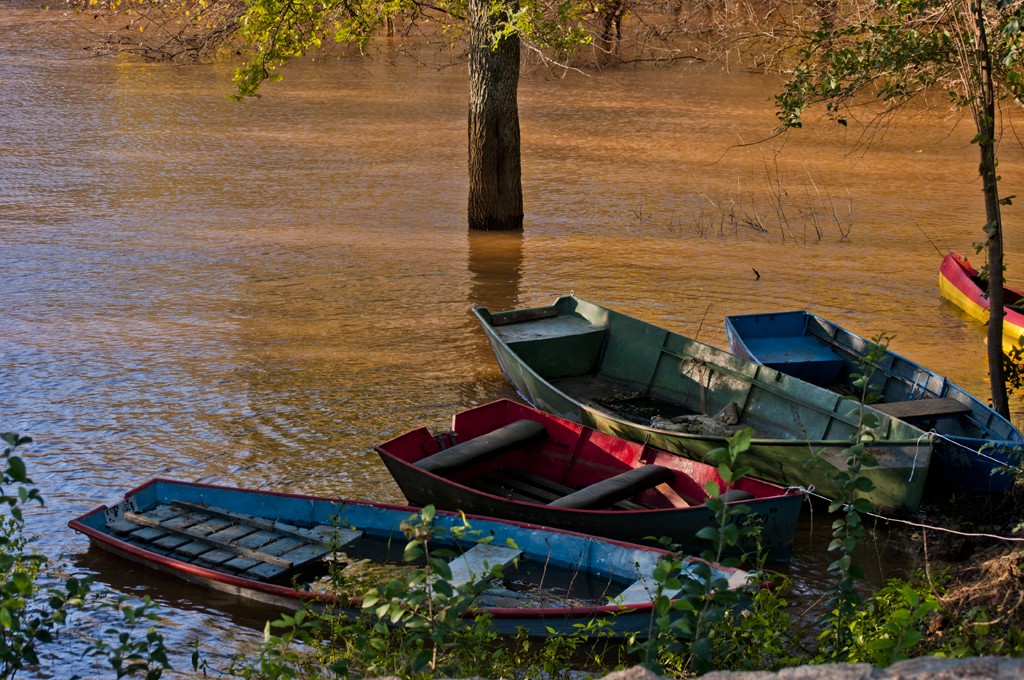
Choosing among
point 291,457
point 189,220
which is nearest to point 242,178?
point 189,220

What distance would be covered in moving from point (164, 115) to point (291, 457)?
18664mm

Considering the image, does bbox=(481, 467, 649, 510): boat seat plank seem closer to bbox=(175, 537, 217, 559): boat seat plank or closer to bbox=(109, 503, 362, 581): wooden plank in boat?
bbox=(109, 503, 362, 581): wooden plank in boat

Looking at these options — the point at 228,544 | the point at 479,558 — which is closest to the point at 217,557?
the point at 228,544

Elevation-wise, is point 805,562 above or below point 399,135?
below

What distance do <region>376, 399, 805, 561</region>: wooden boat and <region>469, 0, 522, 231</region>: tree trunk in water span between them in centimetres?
745

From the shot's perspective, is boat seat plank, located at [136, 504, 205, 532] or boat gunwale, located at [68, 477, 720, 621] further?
boat seat plank, located at [136, 504, 205, 532]

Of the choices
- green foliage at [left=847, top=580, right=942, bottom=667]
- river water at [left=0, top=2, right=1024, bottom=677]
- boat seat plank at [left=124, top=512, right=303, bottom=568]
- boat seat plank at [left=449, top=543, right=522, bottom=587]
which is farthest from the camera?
river water at [left=0, top=2, right=1024, bottom=677]

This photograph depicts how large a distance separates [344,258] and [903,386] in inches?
337

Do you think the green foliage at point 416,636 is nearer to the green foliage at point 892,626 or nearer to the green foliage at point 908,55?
the green foliage at point 892,626

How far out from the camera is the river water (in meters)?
10.2

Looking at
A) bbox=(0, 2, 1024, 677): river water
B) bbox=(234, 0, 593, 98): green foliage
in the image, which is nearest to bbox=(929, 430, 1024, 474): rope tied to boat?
bbox=(0, 2, 1024, 677): river water

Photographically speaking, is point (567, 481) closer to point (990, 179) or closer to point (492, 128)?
point (990, 179)

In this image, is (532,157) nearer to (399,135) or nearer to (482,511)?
(399,135)

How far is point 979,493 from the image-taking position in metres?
8.44
